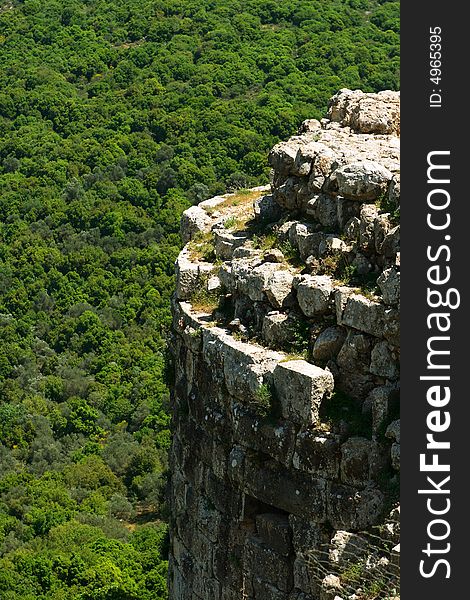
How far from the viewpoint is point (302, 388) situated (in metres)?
10.8

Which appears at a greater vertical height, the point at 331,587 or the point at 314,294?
the point at 314,294

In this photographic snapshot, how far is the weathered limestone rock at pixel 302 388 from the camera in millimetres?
10797

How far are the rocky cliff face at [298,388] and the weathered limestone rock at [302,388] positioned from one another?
0.04 ft

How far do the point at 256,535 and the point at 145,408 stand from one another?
27.2m

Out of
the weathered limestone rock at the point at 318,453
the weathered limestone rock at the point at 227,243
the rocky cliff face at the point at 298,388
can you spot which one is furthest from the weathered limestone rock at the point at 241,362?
the weathered limestone rock at the point at 227,243

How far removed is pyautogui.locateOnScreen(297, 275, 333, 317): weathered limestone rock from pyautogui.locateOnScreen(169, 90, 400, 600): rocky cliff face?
0.05ft

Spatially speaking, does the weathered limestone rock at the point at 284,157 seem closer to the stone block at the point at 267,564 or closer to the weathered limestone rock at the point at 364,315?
the weathered limestone rock at the point at 364,315

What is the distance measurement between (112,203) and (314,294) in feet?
116

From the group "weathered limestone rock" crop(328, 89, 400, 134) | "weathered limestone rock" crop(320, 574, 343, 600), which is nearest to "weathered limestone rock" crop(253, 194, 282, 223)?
"weathered limestone rock" crop(328, 89, 400, 134)

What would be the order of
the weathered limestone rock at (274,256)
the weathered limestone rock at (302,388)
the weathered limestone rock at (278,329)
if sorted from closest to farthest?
the weathered limestone rock at (302,388) < the weathered limestone rock at (278,329) < the weathered limestone rock at (274,256)

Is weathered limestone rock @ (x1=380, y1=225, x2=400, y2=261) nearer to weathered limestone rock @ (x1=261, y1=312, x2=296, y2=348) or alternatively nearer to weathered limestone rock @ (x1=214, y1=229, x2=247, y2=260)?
weathered limestone rock @ (x1=261, y1=312, x2=296, y2=348)

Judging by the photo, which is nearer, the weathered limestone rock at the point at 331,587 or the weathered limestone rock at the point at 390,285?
the weathered limestone rock at the point at 331,587

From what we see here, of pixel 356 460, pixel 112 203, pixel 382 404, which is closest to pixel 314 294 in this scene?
pixel 382 404

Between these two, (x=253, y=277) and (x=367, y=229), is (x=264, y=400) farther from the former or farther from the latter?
(x=367, y=229)
